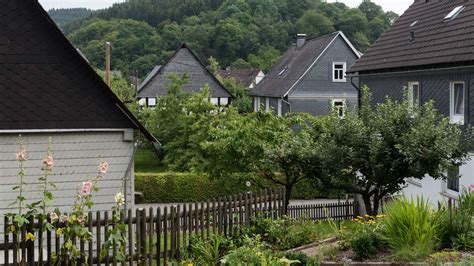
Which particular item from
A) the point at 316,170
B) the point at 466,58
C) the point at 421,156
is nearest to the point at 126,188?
the point at 316,170

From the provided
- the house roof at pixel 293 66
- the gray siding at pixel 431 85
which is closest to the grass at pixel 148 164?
the house roof at pixel 293 66

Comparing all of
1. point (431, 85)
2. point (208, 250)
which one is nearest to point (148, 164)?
point (431, 85)

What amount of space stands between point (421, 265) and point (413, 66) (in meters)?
16.3

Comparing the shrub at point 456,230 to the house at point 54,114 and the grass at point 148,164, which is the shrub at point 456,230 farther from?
the grass at point 148,164

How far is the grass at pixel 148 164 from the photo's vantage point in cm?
4178

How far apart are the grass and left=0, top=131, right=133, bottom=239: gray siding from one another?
86.0 feet

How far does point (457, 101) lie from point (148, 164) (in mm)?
26746

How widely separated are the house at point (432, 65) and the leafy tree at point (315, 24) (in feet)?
210

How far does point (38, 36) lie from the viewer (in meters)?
13.6

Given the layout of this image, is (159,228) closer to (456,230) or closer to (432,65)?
(456,230)

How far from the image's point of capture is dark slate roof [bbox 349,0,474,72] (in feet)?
73.0

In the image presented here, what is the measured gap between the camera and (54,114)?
531 inches

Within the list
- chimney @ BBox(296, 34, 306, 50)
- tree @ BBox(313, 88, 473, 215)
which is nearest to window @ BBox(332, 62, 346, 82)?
chimney @ BBox(296, 34, 306, 50)

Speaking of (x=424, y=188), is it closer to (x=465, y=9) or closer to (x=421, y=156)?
(x=465, y=9)
